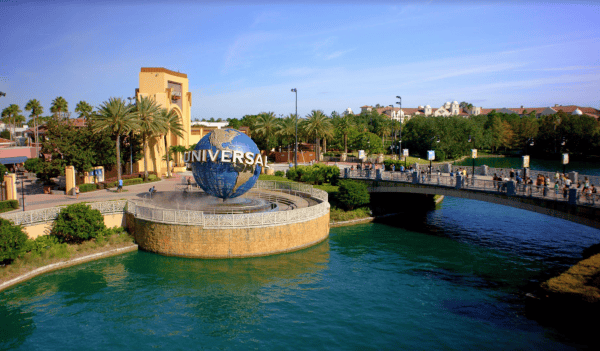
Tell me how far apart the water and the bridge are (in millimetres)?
4189

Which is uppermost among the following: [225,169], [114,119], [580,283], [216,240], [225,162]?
[114,119]

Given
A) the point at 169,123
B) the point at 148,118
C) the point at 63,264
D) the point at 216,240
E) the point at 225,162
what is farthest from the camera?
the point at 169,123

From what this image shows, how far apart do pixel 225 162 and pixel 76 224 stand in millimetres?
11987

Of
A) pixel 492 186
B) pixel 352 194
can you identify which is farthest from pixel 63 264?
pixel 492 186

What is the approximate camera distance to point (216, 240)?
1200 inches

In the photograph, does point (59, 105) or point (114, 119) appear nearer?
point (114, 119)

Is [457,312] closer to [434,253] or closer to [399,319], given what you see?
[399,319]

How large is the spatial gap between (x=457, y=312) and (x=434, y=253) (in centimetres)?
1090

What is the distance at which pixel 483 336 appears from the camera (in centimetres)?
1988

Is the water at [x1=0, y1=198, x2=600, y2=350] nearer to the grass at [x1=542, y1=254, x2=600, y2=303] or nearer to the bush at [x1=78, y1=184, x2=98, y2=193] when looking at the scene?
the grass at [x1=542, y1=254, x2=600, y2=303]

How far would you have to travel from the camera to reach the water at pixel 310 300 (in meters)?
19.9

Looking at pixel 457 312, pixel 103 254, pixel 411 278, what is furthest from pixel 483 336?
pixel 103 254

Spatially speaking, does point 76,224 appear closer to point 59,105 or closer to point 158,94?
point 158,94

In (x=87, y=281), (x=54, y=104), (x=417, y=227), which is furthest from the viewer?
(x=54, y=104)
